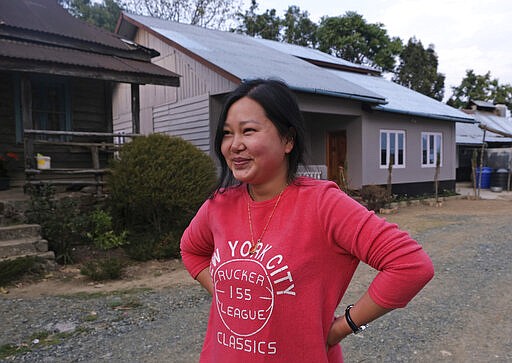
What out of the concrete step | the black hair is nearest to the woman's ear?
the black hair

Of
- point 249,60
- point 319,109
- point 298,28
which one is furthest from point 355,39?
point 319,109

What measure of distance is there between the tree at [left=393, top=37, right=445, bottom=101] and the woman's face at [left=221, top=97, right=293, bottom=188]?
1419 inches

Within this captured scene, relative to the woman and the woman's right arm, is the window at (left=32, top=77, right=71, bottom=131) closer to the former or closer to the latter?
the woman's right arm

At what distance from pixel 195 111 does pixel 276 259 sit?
11517 millimetres

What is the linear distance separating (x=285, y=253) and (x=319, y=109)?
1112cm

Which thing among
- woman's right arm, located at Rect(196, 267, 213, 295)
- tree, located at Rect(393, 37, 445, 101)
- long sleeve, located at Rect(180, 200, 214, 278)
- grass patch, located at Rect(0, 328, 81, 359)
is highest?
A: tree, located at Rect(393, 37, 445, 101)

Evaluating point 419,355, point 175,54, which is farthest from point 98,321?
point 175,54

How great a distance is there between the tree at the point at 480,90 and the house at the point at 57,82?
3670cm

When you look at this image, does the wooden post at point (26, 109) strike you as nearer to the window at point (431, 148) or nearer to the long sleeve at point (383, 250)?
the long sleeve at point (383, 250)

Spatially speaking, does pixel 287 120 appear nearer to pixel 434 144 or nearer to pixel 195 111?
pixel 195 111

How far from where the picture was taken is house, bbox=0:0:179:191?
7.79 metres

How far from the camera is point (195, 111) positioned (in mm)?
12484

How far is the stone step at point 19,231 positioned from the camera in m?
6.34

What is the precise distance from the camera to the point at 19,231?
643 centimetres
